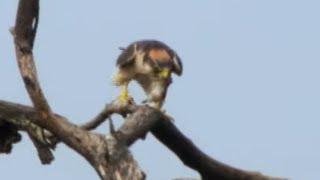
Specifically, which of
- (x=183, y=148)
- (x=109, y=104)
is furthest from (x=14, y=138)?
(x=183, y=148)

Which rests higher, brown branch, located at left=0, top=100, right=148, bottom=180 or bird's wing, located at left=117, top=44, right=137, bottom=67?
bird's wing, located at left=117, top=44, right=137, bottom=67

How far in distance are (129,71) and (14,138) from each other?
3.72 ft

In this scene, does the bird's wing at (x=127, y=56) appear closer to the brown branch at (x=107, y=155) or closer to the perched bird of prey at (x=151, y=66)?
the perched bird of prey at (x=151, y=66)

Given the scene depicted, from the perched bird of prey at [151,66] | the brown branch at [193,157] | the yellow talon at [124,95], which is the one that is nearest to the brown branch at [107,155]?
the brown branch at [193,157]

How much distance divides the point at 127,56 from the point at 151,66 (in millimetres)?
227

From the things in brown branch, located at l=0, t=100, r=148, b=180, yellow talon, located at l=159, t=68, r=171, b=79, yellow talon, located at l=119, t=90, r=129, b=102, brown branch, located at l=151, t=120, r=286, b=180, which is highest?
yellow talon, located at l=159, t=68, r=171, b=79

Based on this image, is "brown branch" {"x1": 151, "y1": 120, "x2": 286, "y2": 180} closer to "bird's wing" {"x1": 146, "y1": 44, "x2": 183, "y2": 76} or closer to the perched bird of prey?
the perched bird of prey

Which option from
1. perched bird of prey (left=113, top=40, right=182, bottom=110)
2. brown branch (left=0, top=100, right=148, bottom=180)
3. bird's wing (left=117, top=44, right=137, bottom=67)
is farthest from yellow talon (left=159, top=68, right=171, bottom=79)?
brown branch (left=0, top=100, right=148, bottom=180)

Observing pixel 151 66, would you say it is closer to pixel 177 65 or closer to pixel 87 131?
pixel 177 65

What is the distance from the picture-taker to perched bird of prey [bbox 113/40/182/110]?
695 centimetres

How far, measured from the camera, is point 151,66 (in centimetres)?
697

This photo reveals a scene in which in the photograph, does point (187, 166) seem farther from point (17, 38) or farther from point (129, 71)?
point (17, 38)

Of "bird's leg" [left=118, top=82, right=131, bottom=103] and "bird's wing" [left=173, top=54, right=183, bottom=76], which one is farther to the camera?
"bird's leg" [left=118, top=82, right=131, bottom=103]

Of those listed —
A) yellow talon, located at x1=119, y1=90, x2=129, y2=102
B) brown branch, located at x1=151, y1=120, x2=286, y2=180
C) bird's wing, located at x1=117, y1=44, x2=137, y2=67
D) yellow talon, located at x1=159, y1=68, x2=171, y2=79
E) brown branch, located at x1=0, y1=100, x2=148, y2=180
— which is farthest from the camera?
yellow talon, located at x1=119, y1=90, x2=129, y2=102
